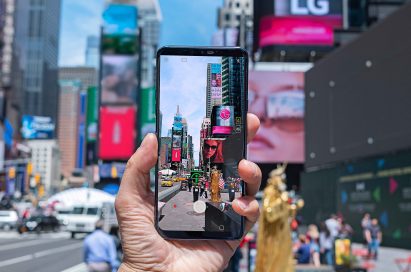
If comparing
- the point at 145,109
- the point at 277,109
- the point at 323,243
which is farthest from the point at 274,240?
the point at 145,109

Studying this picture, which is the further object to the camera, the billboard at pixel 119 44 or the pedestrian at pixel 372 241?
the billboard at pixel 119 44

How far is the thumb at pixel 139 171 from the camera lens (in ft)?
7.23

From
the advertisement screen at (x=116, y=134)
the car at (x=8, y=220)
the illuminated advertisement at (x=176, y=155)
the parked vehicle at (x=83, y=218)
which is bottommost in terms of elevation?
the car at (x=8, y=220)

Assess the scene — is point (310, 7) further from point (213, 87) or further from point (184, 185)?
point (184, 185)

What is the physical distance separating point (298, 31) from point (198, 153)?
5728 centimetres

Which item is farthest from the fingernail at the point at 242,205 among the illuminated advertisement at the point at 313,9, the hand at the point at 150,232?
the illuminated advertisement at the point at 313,9

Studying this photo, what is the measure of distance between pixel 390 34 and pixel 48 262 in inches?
1060

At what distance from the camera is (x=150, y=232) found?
226 cm

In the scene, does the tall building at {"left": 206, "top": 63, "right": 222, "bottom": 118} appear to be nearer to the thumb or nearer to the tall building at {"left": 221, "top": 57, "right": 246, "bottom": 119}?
the tall building at {"left": 221, "top": 57, "right": 246, "bottom": 119}

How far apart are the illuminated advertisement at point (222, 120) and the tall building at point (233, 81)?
0.03 meters

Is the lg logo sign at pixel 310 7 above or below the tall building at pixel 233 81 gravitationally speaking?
above

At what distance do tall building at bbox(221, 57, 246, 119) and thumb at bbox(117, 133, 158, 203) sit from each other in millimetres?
359

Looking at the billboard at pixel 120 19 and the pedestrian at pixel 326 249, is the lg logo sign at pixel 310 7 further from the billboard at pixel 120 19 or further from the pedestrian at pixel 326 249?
the pedestrian at pixel 326 249

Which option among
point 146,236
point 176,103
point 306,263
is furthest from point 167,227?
point 306,263
